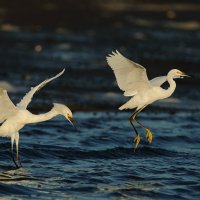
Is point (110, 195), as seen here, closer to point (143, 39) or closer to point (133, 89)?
point (133, 89)

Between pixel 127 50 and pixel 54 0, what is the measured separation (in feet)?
29.8

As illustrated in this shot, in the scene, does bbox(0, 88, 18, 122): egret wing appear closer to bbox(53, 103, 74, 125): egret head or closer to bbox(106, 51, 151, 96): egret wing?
bbox(53, 103, 74, 125): egret head

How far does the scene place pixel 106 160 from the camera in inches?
547

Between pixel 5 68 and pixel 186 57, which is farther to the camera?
pixel 186 57

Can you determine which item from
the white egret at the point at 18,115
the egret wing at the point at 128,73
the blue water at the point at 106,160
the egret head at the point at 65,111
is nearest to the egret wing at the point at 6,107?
the white egret at the point at 18,115

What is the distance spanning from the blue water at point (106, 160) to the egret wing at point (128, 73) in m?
1.31

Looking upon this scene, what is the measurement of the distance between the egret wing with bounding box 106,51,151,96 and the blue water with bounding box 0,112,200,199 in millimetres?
1307

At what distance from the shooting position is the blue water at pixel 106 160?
1175 centimetres

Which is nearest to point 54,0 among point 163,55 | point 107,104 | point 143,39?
point 143,39

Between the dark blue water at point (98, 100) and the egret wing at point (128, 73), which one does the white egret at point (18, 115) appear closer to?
the dark blue water at point (98, 100)

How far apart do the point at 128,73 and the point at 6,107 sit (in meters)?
2.18

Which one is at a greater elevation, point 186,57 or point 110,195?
point 186,57

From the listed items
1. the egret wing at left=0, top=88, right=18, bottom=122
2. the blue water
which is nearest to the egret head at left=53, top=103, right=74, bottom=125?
the egret wing at left=0, top=88, right=18, bottom=122

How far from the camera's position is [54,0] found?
33.5 metres
